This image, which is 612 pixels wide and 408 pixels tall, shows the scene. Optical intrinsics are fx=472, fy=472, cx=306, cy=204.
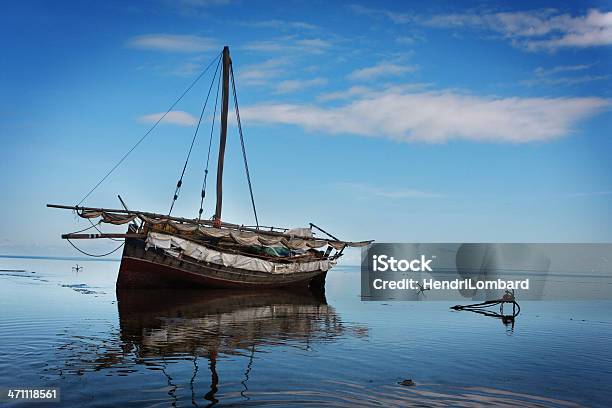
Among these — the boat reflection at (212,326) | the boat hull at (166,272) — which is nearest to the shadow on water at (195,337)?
the boat reflection at (212,326)

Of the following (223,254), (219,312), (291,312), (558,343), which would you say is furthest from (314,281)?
(558,343)

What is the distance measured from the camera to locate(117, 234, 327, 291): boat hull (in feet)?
110

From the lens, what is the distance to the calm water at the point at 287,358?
386 inches

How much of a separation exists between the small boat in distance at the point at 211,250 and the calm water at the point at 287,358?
7919mm

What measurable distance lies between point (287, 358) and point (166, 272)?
74.5 feet

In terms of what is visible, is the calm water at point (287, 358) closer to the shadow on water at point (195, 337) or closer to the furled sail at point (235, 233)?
the shadow on water at point (195, 337)

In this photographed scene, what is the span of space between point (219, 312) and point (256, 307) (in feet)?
12.8

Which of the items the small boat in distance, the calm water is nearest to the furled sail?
the small boat in distance

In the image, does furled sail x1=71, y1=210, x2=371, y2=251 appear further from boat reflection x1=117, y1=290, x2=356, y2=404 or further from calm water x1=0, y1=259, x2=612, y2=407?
calm water x1=0, y1=259, x2=612, y2=407

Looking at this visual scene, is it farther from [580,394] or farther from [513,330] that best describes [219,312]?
[580,394]

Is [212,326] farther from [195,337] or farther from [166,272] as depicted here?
[166,272]

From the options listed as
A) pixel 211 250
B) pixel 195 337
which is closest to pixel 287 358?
pixel 195 337

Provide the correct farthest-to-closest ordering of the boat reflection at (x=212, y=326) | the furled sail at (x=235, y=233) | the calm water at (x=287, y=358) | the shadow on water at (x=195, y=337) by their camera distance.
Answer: the furled sail at (x=235, y=233) → the boat reflection at (x=212, y=326) → the shadow on water at (x=195, y=337) → the calm water at (x=287, y=358)

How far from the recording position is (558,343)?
19156 mm
